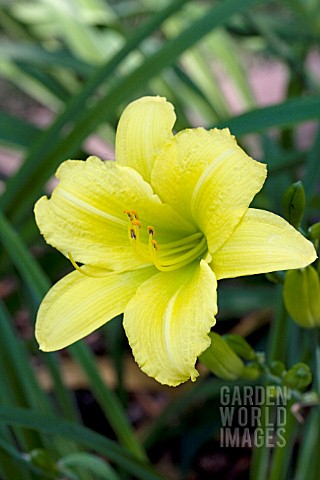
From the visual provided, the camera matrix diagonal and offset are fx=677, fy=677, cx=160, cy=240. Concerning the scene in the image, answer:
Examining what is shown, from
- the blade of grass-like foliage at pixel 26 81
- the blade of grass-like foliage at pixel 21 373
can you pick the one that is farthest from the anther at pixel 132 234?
the blade of grass-like foliage at pixel 26 81

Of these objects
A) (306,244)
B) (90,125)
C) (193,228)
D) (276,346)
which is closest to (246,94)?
(90,125)

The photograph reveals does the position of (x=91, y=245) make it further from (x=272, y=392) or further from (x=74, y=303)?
(x=272, y=392)

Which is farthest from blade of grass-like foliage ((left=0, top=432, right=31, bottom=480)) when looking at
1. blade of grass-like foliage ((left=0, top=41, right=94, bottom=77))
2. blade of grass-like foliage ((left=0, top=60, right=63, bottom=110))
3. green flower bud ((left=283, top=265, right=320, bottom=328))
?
blade of grass-like foliage ((left=0, top=60, right=63, bottom=110))

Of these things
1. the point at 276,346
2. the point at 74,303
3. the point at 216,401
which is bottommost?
the point at 216,401

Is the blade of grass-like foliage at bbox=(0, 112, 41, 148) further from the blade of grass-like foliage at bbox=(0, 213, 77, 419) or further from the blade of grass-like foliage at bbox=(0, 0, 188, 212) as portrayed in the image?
the blade of grass-like foliage at bbox=(0, 213, 77, 419)

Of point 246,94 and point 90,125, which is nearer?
point 90,125

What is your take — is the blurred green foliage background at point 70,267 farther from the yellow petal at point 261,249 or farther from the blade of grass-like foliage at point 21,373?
the yellow petal at point 261,249
